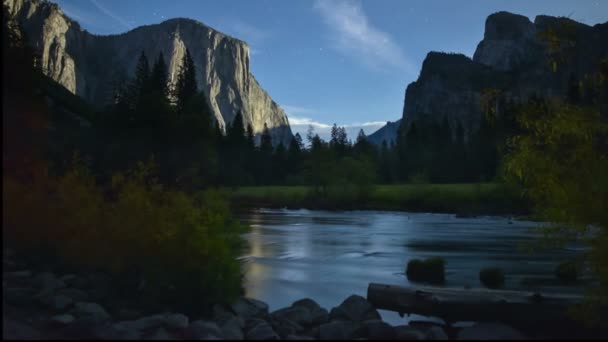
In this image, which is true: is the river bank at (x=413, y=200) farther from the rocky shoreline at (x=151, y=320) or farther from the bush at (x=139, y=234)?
the rocky shoreline at (x=151, y=320)

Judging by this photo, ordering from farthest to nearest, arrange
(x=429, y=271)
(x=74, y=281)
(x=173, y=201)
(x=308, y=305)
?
1. (x=429, y=271)
2. (x=308, y=305)
3. (x=74, y=281)
4. (x=173, y=201)

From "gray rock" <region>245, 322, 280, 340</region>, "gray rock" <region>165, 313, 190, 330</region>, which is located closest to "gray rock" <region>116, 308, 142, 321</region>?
"gray rock" <region>165, 313, 190, 330</region>

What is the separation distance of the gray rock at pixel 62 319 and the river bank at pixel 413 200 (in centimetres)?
4577

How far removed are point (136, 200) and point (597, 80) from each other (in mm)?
11698

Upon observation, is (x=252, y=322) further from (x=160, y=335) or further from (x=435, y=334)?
(x=435, y=334)

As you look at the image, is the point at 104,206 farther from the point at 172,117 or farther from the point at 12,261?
the point at 172,117

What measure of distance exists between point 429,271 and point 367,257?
8932 millimetres

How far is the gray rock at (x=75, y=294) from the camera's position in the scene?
12289 millimetres

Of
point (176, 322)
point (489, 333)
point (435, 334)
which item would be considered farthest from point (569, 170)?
point (176, 322)

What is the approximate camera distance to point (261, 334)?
424 inches

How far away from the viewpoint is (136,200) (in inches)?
518

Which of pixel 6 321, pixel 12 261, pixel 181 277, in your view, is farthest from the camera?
pixel 12 261

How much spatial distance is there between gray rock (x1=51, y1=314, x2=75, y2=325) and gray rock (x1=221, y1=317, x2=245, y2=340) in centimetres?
315

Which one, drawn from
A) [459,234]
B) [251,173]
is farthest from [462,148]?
[459,234]
